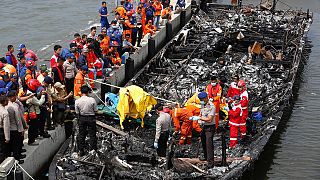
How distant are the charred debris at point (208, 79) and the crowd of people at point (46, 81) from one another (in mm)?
840

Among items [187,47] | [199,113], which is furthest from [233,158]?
[187,47]

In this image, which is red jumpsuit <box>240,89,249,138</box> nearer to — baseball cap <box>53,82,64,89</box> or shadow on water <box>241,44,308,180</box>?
shadow on water <box>241,44,308,180</box>

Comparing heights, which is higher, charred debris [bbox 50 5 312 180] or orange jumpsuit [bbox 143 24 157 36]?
→ orange jumpsuit [bbox 143 24 157 36]

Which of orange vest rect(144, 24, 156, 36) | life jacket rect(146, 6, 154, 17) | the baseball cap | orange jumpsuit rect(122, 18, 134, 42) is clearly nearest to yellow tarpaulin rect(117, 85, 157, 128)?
the baseball cap

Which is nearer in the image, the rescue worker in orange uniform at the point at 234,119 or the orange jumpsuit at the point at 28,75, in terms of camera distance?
the orange jumpsuit at the point at 28,75

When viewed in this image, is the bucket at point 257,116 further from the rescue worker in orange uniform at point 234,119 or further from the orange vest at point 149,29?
the orange vest at point 149,29

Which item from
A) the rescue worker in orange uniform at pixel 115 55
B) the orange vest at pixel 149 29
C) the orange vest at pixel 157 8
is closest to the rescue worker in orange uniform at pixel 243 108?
the rescue worker in orange uniform at pixel 115 55

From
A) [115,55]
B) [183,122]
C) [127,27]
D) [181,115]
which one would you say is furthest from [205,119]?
[127,27]

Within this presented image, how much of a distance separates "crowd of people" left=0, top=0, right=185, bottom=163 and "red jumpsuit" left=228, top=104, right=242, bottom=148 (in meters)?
3.16

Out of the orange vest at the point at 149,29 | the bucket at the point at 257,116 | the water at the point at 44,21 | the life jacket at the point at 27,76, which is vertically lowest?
the water at the point at 44,21

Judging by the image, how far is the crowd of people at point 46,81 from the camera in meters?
9.70

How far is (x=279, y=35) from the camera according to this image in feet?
66.8

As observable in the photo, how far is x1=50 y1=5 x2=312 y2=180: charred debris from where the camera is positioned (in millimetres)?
10383

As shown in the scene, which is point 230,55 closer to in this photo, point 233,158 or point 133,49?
point 133,49
